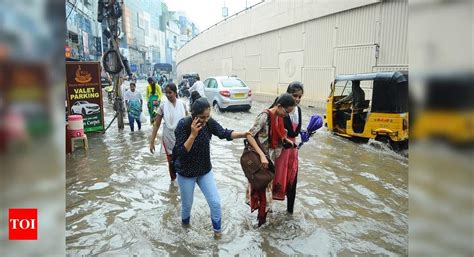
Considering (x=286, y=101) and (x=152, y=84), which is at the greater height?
(x=152, y=84)

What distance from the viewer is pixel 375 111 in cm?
737

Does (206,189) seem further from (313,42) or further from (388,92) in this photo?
(313,42)

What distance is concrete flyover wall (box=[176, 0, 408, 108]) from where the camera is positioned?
11.5 metres

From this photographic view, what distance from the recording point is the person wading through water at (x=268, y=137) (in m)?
3.72

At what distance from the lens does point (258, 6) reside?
20844 mm

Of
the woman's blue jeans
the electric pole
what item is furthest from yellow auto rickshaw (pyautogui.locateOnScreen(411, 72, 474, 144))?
the electric pole

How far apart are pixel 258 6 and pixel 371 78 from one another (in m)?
14.9

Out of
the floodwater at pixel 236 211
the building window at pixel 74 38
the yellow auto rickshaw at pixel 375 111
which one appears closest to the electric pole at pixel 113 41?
the floodwater at pixel 236 211

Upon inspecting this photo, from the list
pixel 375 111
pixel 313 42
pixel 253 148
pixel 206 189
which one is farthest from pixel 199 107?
pixel 313 42

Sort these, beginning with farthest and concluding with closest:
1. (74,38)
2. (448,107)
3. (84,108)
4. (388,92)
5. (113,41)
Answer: (74,38) → (113,41) → (84,108) → (388,92) → (448,107)

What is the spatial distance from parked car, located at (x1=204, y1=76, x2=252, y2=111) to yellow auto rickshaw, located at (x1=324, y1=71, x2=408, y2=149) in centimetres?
522

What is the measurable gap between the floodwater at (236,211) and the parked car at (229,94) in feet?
20.3

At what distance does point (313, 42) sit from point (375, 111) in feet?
29.2

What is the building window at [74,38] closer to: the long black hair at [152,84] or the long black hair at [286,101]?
the long black hair at [152,84]
